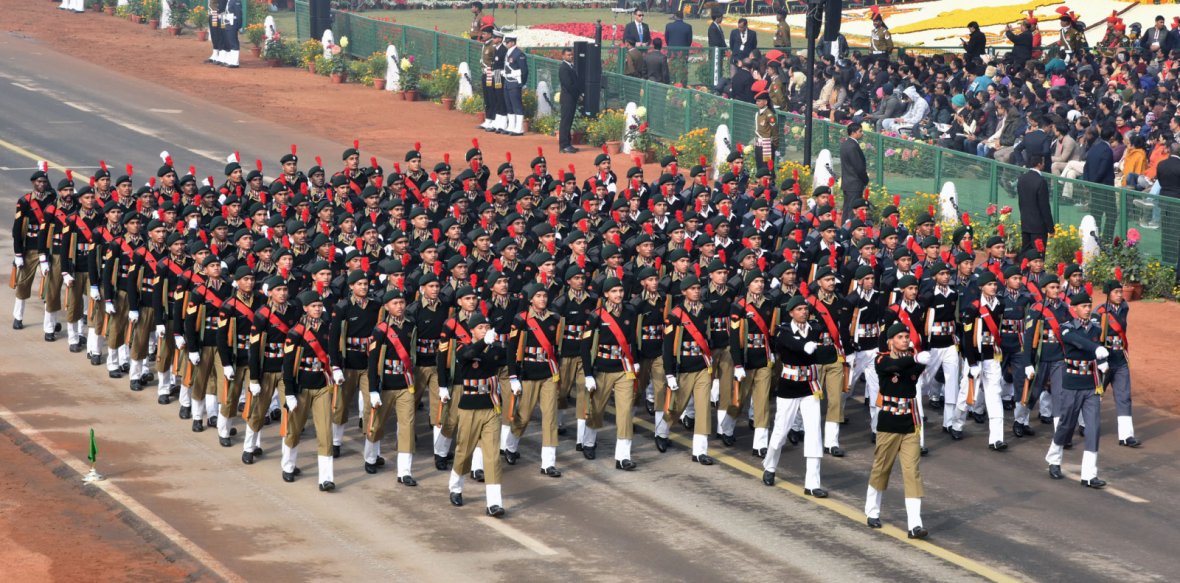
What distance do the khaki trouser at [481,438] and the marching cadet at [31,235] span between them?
27.1 feet

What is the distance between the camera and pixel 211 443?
1881 centimetres

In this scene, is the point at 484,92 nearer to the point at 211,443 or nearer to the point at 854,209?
the point at 854,209

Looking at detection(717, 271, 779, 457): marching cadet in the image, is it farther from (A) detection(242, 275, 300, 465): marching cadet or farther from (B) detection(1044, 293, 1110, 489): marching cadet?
(A) detection(242, 275, 300, 465): marching cadet

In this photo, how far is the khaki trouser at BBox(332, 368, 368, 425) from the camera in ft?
58.7

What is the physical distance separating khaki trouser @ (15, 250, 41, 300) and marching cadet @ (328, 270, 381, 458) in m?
6.77

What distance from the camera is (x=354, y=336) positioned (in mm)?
18016

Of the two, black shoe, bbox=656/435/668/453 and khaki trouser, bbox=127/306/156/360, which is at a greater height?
khaki trouser, bbox=127/306/156/360

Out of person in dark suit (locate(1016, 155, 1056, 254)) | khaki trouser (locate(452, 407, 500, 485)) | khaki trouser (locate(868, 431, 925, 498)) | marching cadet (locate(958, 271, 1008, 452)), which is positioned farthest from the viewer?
person in dark suit (locate(1016, 155, 1056, 254))

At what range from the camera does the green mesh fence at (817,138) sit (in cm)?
2609

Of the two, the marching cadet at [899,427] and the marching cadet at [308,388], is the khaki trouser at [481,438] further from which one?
the marching cadet at [899,427]

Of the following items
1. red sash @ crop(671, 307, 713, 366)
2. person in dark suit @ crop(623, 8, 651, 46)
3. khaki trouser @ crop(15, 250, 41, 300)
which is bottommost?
khaki trouser @ crop(15, 250, 41, 300)

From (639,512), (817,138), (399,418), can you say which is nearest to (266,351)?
(399,418)

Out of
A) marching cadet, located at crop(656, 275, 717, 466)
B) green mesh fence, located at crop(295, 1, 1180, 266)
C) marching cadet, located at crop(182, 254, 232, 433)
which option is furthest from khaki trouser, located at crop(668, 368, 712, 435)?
green mesh fence, located at crop(295, 1, 1180, 266)

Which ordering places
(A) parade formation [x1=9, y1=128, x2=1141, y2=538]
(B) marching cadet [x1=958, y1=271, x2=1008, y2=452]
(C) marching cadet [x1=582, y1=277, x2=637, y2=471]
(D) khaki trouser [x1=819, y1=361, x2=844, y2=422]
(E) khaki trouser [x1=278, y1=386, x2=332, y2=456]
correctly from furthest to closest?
(B) marching cadet [x1=958, y1=271, x2=1008, y2=452] → (D) khaki trouser [x1=819, y1=361, x2=844, y2=422] → (C) marching cadet [x1=582, y1=277, x2=637, y2=471] → (A) parade formation [x1=9, y1=128, x2=1141, y2=538] → (E) khaki trouser [x1=278, y1=386, x2=332, y2=456]
